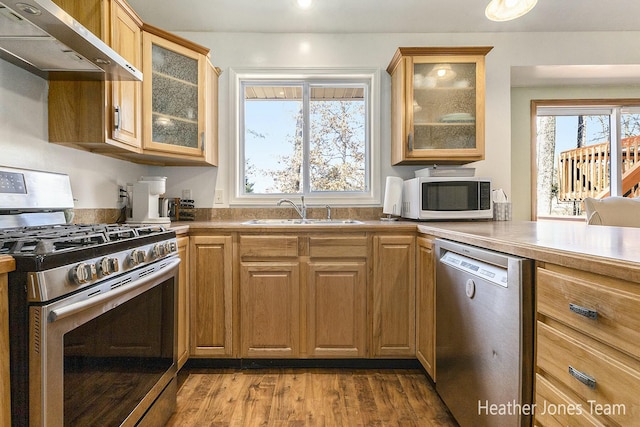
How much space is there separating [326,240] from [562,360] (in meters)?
1.40

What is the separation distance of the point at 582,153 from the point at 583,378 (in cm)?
336

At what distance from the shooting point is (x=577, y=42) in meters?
2.79

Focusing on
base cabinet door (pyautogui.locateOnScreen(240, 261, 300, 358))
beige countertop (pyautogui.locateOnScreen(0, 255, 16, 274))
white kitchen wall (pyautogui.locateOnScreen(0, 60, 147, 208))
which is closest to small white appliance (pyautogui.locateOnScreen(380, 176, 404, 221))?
base cabinet door (pyautogui.locateOnScreen(240, 261, 300, 358))

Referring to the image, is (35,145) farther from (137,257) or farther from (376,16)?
(376,16)

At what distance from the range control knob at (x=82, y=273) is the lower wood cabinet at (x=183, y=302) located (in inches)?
39.1

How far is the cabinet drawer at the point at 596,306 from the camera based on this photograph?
694mm

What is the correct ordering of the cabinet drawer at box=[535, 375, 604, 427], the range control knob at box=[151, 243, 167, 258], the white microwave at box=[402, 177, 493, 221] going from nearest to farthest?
the cabinet drawer at box=[535, 375, 604, 427], the range control knob at box=[151, 243, 167, 258], the white microwave at box=[402, 177, 493, 221]

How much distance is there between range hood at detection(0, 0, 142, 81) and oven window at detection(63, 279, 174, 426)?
1.00m

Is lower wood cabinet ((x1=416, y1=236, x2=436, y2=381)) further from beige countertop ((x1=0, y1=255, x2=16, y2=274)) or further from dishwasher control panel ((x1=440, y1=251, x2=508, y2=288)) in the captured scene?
beige countertop ((x1=0, y1=255, x2=16, y2=274))

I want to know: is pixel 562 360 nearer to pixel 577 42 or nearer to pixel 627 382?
pixel 627 382

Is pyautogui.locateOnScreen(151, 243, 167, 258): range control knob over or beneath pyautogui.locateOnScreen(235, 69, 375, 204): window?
beneath

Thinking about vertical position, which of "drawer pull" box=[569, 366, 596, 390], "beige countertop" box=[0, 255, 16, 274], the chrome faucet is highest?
the chrome faucet

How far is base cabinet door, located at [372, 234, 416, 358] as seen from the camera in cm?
214

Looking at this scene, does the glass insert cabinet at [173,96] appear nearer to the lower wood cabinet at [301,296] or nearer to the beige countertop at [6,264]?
the lower wood cabinet at [301,296]
